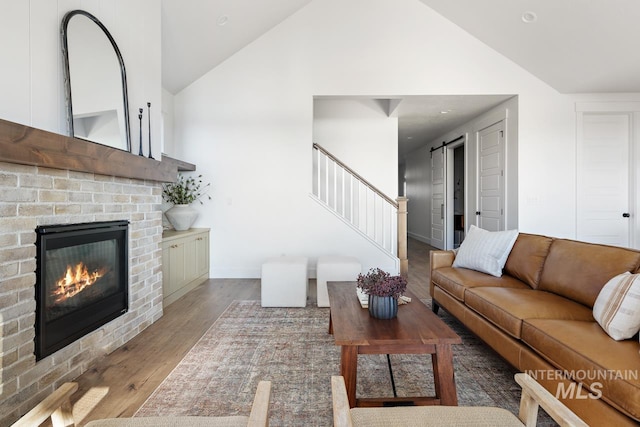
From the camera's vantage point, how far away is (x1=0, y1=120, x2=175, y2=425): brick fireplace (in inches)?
58.2

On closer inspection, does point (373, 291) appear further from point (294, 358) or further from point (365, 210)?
point (365, 210)

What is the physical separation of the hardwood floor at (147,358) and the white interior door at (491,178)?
213 cm

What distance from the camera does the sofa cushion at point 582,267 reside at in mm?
1841

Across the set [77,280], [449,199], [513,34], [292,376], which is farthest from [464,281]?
[449,199]

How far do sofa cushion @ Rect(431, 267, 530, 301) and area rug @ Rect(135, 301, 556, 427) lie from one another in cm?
40

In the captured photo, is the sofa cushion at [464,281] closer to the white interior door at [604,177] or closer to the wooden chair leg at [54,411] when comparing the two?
the wooden chair leg at [54,411]

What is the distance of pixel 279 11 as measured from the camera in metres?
4.23

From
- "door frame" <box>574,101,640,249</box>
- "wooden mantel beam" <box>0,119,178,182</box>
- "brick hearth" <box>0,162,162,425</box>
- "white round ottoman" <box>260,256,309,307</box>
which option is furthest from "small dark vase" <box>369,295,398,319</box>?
"door frame" <box>574,101,640,249</box>

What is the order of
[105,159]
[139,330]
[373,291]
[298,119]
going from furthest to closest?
1. [298,119]
2. [139,330]
3. [105,159]
4. [373,291]

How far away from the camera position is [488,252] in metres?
2.71

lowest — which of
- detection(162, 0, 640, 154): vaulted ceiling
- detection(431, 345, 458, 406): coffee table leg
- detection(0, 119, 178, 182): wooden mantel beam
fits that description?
detection(431, 345, 458, 406): coffee table leg

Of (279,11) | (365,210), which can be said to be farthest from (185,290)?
(279,11)

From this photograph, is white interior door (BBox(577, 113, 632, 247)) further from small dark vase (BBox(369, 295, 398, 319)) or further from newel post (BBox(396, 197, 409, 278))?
small dark vase (BBox(369, 295, 398, 319))

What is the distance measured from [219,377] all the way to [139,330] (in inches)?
45.4
